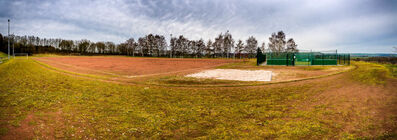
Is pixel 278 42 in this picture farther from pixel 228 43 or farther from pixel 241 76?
pixel 241 76

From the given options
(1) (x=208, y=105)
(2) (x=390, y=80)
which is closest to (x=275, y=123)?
(1) (x=208, y=105)

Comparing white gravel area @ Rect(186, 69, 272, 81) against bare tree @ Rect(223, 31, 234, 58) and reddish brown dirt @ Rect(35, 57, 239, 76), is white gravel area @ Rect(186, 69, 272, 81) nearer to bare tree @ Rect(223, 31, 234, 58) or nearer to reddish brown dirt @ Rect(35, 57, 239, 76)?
reddish brown dirt @ Rect(35, 57, 239, 76)

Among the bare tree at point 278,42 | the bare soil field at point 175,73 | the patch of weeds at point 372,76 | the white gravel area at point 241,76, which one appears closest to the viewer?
the patch of weeds at point 372,76

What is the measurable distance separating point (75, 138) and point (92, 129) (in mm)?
411

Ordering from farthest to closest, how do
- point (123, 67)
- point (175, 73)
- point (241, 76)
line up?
point (123, 67) → point (175, 73) → point (241, 76)

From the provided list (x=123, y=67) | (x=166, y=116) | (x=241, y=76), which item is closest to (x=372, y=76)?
(x=241, y=76)

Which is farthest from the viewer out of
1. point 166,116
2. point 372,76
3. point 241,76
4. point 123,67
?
point 123,67

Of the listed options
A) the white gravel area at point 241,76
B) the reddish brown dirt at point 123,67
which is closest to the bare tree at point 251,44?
the reddish brown dirt at point 123,67

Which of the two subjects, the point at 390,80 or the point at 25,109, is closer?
the point at 25,109

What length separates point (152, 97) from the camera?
717 centimetres

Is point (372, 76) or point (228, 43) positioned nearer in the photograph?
point (372, 76)

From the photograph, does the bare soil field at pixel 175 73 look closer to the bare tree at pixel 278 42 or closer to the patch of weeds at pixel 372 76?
the patch of weeds at pixel 372 76

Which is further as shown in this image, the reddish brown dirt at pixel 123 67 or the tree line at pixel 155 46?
the tree line at pixel 155 46

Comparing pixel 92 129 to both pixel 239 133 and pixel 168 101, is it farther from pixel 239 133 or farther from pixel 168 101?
pixel 239 133
